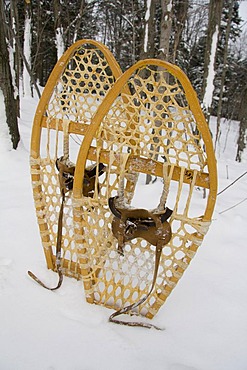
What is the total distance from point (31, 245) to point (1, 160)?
1.36 m

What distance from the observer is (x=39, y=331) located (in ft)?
3.45

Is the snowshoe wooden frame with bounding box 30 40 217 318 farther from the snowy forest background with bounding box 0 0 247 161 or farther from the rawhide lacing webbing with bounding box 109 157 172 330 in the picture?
the snowy forest background with bounding box 0 0 247 161

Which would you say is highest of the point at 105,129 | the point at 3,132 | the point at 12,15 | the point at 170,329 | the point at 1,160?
the point at 12,15

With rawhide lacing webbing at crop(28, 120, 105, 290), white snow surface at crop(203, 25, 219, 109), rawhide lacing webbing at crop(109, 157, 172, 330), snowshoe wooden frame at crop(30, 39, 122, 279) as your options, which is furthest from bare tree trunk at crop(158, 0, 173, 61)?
rawhide lacing webbing at crop(109, 157, 172, 330)

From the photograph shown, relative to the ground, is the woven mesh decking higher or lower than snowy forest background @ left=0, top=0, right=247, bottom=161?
lower

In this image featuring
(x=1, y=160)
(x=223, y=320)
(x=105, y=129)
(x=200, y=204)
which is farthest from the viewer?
(x=1, y=160)

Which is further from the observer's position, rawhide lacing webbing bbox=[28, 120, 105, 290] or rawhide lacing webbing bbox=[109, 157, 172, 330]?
rawhide lacing webbing bbox=[28, 120, 105, 290]

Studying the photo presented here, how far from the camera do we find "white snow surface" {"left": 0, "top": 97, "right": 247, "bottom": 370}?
98 centimetres

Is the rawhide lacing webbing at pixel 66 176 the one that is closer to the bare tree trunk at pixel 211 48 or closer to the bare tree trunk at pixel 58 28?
the bare tree trunk at pixel 211 48

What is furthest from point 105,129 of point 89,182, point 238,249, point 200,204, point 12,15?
point 12,15

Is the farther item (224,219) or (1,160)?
(1,160)

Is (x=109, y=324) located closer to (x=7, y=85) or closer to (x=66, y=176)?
(x=66, y=176)

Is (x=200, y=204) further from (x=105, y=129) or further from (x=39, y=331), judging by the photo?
(x=39, y=331)

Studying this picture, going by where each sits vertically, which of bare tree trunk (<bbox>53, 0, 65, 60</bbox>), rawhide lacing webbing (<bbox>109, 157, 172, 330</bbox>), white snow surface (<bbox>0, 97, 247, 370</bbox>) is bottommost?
white snow surface (<bbox>0, 97, 247, 370</bbox>)
